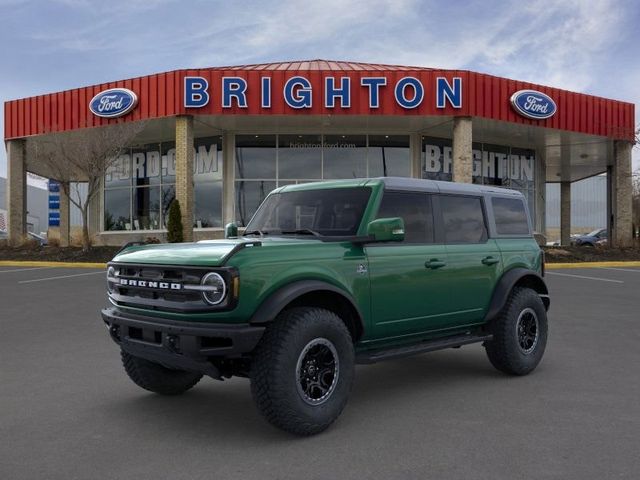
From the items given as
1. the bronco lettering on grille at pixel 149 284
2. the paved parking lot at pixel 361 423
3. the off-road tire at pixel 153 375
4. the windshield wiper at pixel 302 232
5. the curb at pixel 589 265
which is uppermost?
the windshield wiper at pixel 302 232

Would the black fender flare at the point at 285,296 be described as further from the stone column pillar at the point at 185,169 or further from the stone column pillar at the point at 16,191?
the stone column pillar at the point at 16,191

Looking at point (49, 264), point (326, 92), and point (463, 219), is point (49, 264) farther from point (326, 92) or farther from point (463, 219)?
point (463, 219)

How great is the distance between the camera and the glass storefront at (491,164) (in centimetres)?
2488

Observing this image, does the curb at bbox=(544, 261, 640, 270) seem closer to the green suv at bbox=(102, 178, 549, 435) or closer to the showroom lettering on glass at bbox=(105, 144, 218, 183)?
the showroom lettering on glass at bbox=(105, 144, 218, 183)

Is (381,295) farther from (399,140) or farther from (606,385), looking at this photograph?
(399,140)

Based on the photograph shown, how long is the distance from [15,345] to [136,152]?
818 inches

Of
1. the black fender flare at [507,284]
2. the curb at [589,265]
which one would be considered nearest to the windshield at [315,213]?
the black fender flare at [507,284]

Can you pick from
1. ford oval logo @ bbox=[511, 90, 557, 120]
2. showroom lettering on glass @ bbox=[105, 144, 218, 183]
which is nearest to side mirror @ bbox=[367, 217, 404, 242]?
ford oval logo @ bbox=[511, 90, 557, 120]

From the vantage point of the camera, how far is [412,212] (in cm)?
522

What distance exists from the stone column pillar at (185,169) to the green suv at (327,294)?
50.9ft

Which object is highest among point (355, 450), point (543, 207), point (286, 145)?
point (286, 145)

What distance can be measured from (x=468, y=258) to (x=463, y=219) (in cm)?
42

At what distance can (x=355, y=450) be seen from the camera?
12.5 ft

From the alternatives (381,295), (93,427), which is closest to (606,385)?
(381,295)
